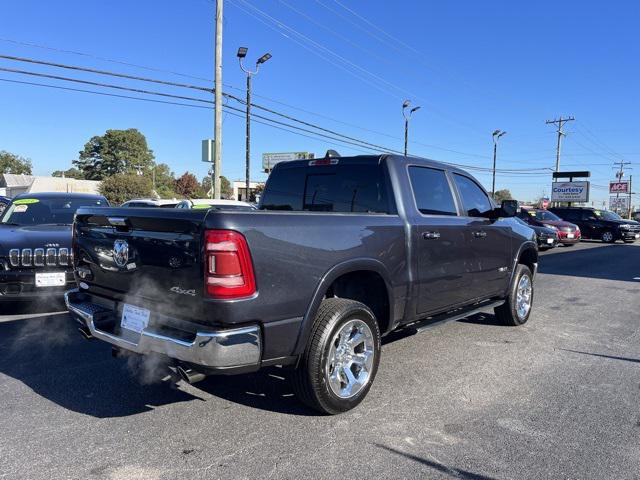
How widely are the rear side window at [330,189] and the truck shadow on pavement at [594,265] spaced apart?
9.02 metres

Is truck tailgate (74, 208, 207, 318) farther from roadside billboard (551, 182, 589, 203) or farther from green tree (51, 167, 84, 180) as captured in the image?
green tree (51, 167, 84, 180)

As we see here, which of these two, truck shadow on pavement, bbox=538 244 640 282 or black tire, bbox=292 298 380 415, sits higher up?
black tire, bbox=292 298 380 415

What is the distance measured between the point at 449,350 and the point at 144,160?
107546 mm

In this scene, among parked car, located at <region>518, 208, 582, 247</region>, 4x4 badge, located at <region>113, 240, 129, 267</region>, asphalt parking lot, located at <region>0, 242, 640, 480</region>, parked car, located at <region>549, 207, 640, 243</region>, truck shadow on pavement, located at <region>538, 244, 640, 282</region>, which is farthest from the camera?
parked car, located at <region>549, 207, 640, 243</region>

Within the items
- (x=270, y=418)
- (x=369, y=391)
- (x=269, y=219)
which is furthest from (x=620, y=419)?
(x=269, y=219)

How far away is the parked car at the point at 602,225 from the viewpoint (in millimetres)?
24625

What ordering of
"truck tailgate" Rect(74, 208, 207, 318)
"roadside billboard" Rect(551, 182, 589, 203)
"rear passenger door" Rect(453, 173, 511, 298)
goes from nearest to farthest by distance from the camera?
"truck tailgate" Rect(74, 208, 207, 318), "rear passenger door" Rect(453, 173, 511, 298), "roadside billboard" Rect(551, 182, 589, 203)

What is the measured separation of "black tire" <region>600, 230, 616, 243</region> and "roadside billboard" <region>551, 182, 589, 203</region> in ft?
68.0

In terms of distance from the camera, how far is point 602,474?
2895 mm

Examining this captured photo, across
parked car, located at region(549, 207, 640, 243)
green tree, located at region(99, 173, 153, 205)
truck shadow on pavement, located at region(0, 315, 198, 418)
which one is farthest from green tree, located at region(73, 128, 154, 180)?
truck shadow on pavement, located at region(0, 315, 198, 418)

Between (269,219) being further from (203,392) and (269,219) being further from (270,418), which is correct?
(203,392)

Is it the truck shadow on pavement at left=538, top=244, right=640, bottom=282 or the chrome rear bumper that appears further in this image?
the truck shadow on pavement at left=538, top=244, right=640, bottom=282

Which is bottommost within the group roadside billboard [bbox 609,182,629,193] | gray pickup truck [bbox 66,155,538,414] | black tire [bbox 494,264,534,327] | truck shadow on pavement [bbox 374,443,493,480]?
truck shadow on pavement [bbox 374,443,493,480]

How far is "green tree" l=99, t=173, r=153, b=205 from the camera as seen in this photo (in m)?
57.8
